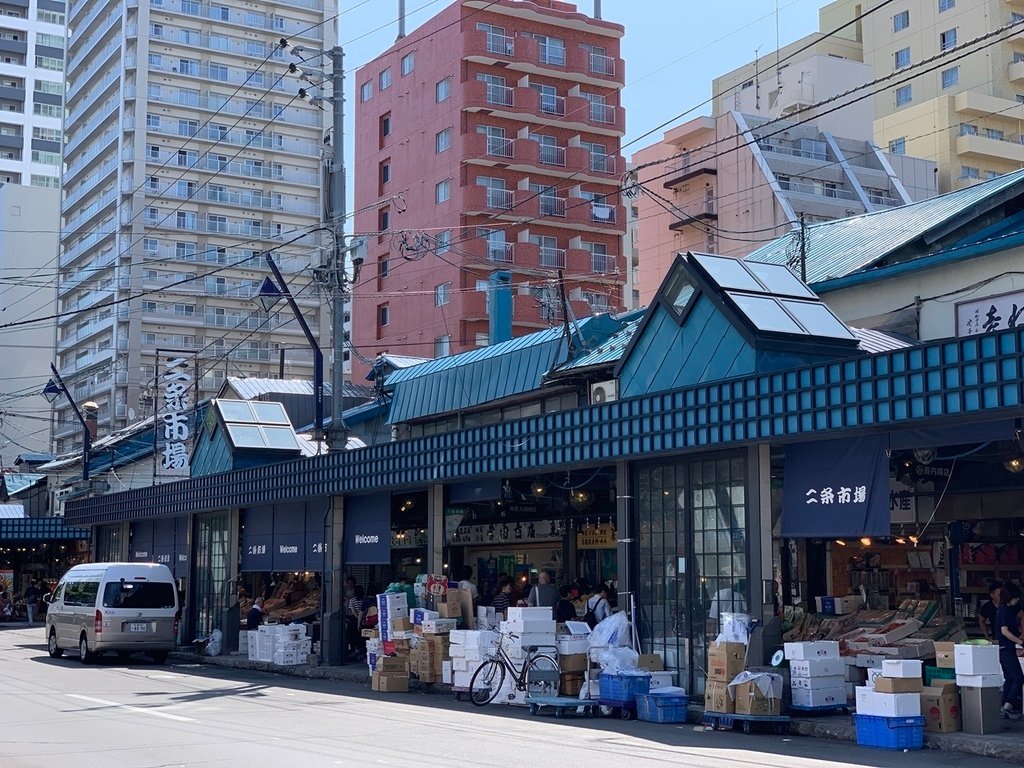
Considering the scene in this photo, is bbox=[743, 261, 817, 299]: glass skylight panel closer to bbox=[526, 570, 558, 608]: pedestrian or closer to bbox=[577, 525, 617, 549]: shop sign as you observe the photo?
bbox=[526, 570, 558, 608]: pedestrian

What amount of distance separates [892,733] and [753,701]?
2.21 m

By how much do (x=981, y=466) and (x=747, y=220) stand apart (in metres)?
45.0

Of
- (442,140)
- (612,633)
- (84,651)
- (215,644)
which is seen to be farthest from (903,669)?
(442,140)

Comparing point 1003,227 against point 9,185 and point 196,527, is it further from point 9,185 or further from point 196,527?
point 9,185

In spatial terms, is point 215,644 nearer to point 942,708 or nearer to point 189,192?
point 942,708

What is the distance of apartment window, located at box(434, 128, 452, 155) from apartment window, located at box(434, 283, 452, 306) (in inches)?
304

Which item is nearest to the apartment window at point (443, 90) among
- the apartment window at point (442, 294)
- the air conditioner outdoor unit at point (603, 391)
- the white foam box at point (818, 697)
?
the apartment window at point (442, 294)

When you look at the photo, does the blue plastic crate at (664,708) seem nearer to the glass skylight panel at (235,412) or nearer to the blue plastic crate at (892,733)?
the blue plastic crate at (892,733)

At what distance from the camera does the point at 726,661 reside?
689 inches

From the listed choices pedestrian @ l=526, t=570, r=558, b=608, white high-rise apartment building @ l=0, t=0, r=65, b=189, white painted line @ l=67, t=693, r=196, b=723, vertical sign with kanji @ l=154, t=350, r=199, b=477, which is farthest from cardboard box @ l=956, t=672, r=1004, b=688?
white high-rise apartment building @ l=0, t=0, r=65, b=189

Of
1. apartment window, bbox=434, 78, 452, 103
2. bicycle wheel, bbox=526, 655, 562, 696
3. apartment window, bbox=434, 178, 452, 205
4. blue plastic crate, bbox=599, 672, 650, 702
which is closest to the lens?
blue plastic crate, bbox=599, 672, 650, 702

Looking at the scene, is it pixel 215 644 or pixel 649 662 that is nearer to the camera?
pixel 649 662

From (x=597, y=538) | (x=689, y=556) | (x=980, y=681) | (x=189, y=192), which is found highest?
(x=189, y=192)

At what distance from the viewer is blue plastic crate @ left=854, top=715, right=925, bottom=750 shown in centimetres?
1518
